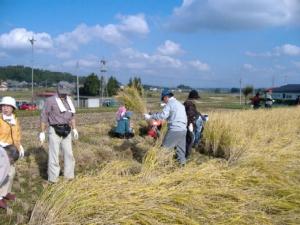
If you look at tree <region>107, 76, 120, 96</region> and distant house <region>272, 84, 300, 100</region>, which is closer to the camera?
tree <region>107, 76, 120, 96</region>

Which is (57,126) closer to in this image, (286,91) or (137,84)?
(137,84)

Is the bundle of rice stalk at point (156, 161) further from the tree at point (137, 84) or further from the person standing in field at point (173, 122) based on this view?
the tree at point (137, 84)

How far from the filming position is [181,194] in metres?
4.17

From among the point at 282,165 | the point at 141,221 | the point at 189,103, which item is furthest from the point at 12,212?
the point at 189,103

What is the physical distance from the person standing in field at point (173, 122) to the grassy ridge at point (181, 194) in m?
1.05

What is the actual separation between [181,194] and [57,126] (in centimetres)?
291

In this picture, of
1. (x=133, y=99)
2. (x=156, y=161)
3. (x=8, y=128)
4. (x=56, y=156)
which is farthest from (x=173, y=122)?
(x=133, y=99)

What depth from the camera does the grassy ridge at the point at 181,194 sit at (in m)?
3.76

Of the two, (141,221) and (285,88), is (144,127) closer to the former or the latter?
(141,221)

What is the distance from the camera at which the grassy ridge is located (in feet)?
12.3

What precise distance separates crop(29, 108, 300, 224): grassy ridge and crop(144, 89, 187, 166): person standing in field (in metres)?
1.05

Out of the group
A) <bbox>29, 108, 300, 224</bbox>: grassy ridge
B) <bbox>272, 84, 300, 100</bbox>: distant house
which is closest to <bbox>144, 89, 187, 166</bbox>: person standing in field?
<bbox>29, 108, 300, 224</bbox>: grassy ridge

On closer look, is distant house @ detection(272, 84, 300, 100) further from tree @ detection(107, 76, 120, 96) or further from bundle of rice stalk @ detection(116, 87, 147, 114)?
bundle of rice stalk @ detection(116, 87, 147, 114)

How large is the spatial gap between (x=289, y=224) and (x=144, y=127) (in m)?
8.20
